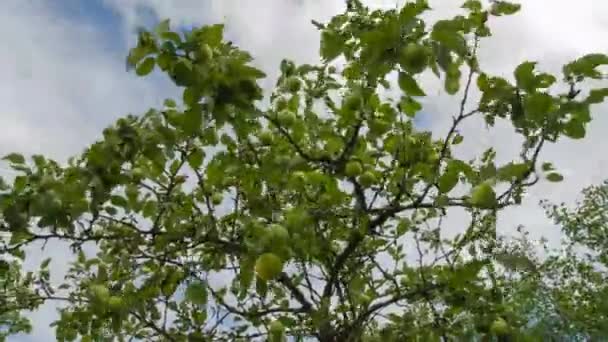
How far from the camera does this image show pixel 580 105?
9.84 ft

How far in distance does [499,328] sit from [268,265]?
1429 mm

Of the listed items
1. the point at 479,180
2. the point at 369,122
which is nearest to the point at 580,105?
the point at 479,180

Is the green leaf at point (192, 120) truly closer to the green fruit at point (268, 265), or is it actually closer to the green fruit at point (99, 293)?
the green fruit at point (268, 265)

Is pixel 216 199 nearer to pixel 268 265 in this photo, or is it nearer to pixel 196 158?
pixel 196 158

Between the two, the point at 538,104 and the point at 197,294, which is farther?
the point at 197,294

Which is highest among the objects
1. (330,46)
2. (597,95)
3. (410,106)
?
(410,106)

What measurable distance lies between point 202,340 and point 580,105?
3.00m

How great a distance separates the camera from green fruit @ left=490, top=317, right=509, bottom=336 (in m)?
3.43

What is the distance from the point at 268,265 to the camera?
2.80 metres

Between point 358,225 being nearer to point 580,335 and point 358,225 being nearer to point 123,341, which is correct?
point 123,341

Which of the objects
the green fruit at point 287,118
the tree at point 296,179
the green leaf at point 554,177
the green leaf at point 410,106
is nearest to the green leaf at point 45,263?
the tree at point 296,179

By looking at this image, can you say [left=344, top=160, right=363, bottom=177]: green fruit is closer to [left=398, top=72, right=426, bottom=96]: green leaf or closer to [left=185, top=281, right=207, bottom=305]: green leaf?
[left=185, top=281, right=207, bottom=305]: green leaf

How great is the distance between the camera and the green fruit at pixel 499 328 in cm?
343

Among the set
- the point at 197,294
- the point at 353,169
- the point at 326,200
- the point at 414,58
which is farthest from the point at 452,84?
the point at 197,294
